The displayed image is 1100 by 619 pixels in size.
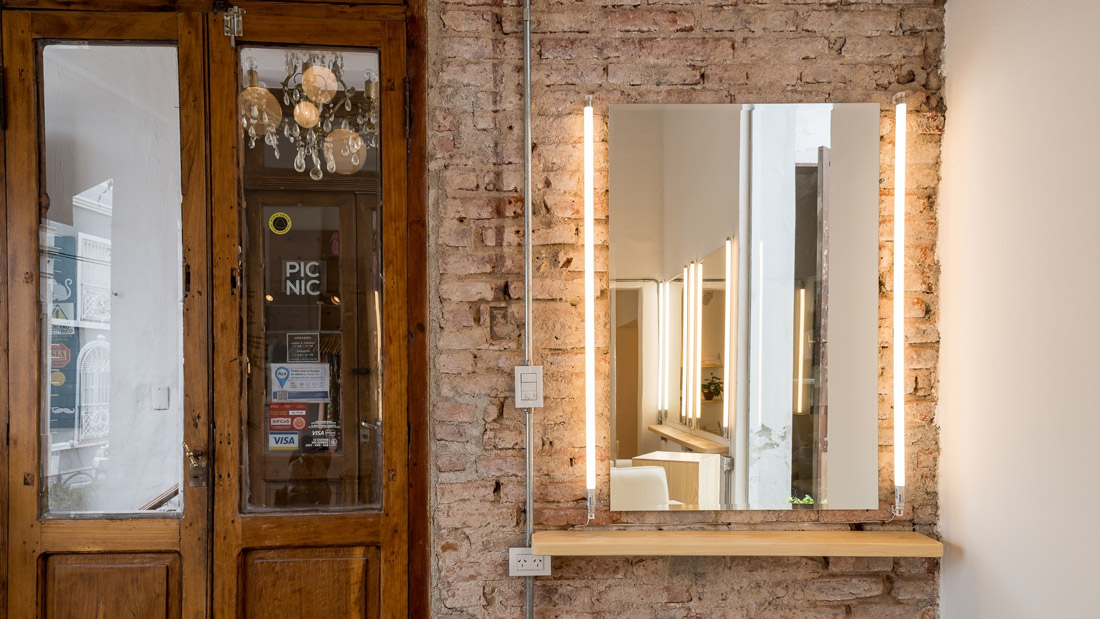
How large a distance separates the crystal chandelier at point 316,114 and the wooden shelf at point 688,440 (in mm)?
1171

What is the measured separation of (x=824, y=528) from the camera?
79.2 inches

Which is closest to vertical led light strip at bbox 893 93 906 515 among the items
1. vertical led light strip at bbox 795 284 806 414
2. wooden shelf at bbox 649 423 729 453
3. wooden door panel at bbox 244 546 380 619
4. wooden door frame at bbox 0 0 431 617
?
vertical led light strip at bbox 795 284 806 414

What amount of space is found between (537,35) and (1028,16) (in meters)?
1.25

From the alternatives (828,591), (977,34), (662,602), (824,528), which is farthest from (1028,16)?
(662,602)

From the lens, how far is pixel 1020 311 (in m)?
1.67

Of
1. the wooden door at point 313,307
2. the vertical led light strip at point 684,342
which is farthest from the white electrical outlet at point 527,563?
the vertical led light strip at point 684,342

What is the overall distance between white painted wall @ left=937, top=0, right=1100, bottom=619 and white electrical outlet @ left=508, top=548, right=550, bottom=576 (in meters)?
1.15

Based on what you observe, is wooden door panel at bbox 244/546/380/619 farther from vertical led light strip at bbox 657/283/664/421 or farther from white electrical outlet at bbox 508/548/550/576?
vertical led light strip at bbox 657/283/664/421

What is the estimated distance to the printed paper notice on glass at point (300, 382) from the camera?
2016 mm

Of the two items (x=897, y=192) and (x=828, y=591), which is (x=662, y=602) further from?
(x=897, y=192)

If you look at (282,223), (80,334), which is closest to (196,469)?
(80,334)

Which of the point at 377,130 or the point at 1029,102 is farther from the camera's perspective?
the point at 377,130

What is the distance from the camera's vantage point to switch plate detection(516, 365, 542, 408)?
1.96 meters

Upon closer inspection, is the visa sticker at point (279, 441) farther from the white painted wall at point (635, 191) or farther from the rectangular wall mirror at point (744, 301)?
the white painted wall at point (635, 191)
